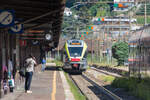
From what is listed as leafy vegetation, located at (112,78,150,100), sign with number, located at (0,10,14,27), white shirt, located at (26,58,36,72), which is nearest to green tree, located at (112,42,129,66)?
leafy vegetation, located at (112,78,150,100)

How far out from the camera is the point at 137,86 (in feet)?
61.0

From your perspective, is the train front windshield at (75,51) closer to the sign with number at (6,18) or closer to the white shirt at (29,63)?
the white shirt at (29,63)

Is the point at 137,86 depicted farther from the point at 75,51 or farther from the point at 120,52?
the point at 120,52

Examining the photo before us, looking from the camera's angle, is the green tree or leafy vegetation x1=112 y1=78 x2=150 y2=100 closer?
leafy vegetation x1=112 y1=78 x2=150 y2=100

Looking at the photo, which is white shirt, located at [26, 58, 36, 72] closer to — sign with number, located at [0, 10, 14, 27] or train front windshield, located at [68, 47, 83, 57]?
sign with number, located at [0, 10, 14, 27]

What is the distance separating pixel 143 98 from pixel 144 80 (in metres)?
2.18

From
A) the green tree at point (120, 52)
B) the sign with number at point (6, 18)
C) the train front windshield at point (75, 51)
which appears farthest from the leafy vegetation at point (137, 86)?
the green tree at point (120, 52)

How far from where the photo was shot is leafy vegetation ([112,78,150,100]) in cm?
1643

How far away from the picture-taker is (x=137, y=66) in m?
20.3

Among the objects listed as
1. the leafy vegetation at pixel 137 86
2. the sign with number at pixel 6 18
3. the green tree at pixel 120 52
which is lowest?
the leafy vegetation at pixel 137 86

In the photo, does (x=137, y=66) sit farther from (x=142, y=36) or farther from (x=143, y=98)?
A: (x=143, y=98)

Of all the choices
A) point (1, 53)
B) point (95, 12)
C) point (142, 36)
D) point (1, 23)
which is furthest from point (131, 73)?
point (95, 12)

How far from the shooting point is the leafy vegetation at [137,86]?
53.9 ft

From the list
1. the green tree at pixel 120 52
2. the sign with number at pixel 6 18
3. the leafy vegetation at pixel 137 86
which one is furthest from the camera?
the green tree at pixel 120 52
